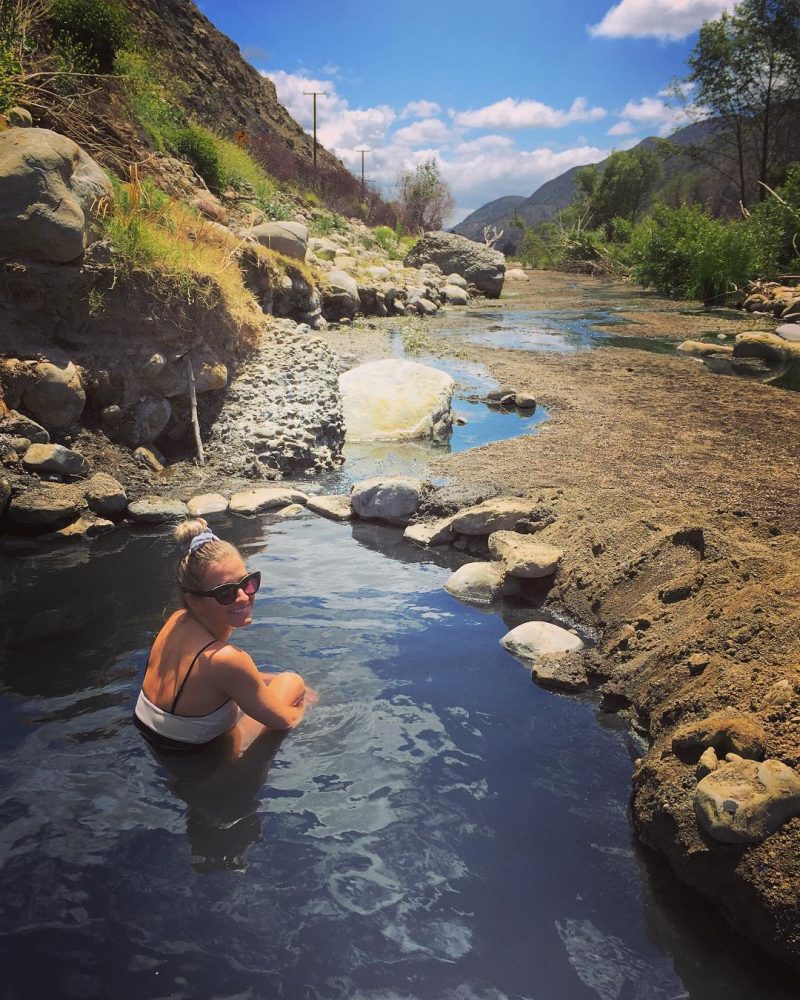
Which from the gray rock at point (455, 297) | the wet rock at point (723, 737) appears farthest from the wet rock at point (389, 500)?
the gray rock at point (455, 297)

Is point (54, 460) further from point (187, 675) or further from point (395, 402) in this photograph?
point (395, 402)

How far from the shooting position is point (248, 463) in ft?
23.1

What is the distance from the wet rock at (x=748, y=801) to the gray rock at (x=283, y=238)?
1314 cm

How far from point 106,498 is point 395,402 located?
397 cm

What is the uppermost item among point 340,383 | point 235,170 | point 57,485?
point 235,170

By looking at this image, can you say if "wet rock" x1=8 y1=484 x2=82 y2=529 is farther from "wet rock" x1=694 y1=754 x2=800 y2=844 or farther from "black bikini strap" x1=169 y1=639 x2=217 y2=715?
"wet rock" x1=694 y1=754 x2=800 y2=844

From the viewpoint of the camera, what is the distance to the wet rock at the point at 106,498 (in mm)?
5727

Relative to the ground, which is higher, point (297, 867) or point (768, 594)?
point (768, 594)

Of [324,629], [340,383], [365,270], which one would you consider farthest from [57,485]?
[365,270]

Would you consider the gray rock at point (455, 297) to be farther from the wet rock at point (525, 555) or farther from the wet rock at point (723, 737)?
the wet rock at point (723, 737)

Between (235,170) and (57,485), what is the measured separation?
726 inches

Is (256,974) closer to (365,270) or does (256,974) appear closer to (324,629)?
(324,629)

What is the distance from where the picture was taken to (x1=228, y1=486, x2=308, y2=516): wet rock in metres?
6.08

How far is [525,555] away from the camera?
4773 millimetres
